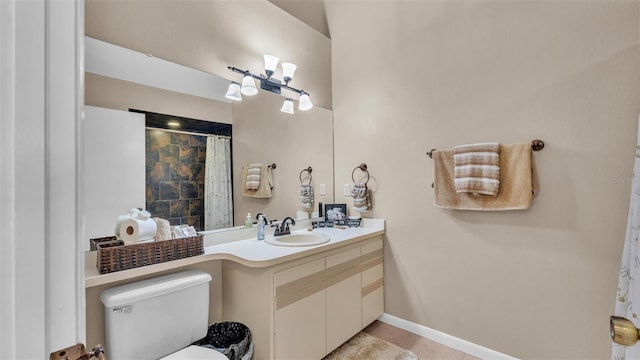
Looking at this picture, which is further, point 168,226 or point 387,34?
point 387,34

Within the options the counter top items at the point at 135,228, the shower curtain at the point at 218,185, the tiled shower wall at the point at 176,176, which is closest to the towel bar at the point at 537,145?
the shower curtain at the point at 218,185

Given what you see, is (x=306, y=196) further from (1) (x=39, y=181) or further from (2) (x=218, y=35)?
(1) (x=39, y=181)

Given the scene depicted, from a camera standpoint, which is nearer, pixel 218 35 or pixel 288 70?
pixel 218 35

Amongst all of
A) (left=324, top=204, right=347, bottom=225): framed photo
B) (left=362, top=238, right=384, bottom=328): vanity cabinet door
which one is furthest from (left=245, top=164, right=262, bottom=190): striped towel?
(left=362, top=238, right=384, bottom=328): vanity cabinet door

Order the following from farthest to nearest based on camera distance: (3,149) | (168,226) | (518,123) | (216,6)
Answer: (216,6) → (518,123) → (168,226) → (3,149)

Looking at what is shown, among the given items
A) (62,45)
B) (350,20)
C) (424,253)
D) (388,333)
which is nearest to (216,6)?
(350,20)

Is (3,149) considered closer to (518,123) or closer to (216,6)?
(216,6)

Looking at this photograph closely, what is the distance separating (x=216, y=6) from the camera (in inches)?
78.7

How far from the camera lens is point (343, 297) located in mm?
2047

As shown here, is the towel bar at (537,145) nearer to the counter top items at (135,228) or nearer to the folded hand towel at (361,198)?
the folded hand towel at (361,198)

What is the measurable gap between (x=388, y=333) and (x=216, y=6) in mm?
2786

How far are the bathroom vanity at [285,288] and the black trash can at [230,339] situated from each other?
4 centimetres

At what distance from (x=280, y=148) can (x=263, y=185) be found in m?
0.37

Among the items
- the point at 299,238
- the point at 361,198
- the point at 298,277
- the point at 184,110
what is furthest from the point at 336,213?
the point at 184,110
